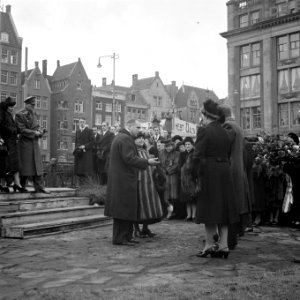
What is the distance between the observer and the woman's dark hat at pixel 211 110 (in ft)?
21.4

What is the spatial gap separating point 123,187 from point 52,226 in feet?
6.30

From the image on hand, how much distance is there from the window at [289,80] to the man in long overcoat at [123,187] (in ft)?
Answer: 125

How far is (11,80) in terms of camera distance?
191 ft

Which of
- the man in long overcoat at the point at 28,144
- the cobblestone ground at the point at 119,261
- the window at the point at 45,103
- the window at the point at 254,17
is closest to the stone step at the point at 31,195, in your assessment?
→ the man in long overcoat at the point at 28,144

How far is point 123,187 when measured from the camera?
24.6ft

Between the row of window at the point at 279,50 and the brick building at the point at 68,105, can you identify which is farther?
the brick building at the point at 68,105

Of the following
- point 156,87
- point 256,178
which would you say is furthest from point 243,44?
point 256,178

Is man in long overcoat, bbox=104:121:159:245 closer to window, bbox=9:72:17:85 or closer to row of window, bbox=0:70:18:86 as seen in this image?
row of window, bbox=0:70:18:86

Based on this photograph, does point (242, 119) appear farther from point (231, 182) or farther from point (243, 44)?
point (231, 182)

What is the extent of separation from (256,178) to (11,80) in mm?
52238

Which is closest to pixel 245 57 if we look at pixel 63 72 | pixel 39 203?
pixel 63 72

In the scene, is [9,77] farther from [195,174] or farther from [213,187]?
[213,187]

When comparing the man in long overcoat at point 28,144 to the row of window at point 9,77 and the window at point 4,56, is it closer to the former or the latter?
the row of window at point 9,77

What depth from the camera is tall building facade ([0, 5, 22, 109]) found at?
57438 mm
